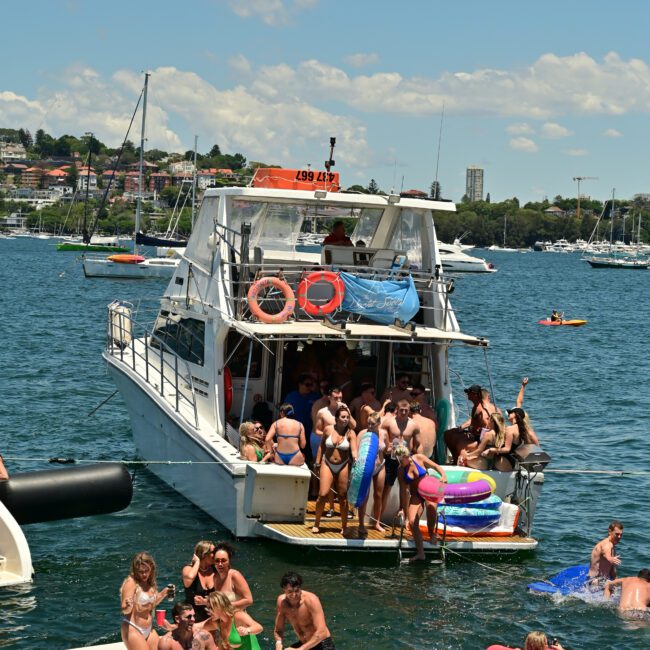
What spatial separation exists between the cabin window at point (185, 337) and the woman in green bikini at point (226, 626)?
625 cm

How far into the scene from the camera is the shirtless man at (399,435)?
45.1 ft

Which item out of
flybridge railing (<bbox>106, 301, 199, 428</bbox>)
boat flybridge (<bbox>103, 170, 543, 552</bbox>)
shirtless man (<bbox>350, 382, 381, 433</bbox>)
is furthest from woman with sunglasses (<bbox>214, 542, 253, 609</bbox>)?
flybridge railing (<bbox>106, 301, 199, 428</bbox>)

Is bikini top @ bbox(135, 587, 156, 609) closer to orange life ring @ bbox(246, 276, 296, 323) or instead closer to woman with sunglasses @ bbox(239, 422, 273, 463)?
woman with sunglasses @ bbox(239, 422, 273, 463)

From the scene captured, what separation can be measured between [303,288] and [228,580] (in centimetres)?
556

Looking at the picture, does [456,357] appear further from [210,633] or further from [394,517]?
[210,633]

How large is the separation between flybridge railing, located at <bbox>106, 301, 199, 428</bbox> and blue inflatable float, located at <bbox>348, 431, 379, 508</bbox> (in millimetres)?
2565

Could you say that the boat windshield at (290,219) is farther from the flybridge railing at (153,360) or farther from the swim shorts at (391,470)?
the swim shorts at (391,470)

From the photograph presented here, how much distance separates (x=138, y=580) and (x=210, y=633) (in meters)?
0.75

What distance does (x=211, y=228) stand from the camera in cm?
1700

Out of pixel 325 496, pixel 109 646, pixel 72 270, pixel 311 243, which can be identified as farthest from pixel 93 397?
pixel 72 270

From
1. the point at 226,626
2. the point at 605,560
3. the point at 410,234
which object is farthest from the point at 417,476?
the point at 410,234

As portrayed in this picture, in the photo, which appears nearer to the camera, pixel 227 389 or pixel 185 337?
pixel 227 389

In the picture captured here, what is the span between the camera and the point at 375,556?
13953mm

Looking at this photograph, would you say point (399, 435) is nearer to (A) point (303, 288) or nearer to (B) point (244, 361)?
(A) point (303, 288)
